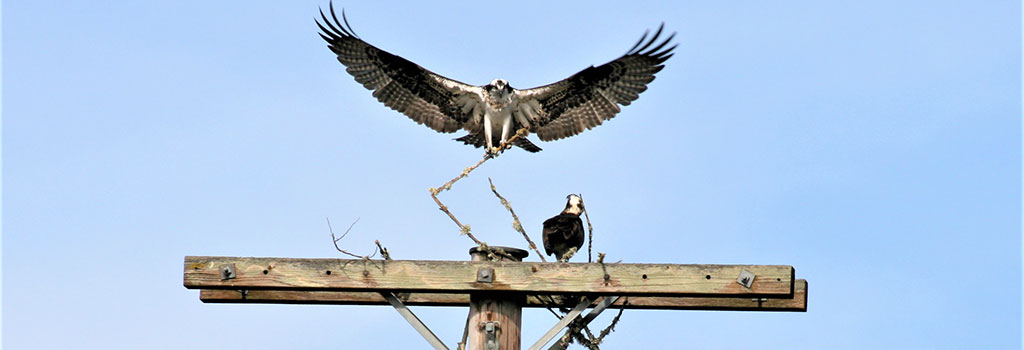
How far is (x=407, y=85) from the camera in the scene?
9.30 metres

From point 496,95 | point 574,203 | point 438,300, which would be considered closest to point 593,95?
point 496,95

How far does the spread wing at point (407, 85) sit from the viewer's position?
29.9 ft

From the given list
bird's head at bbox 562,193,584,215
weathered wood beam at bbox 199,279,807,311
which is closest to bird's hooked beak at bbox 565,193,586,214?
bird's head at bbox 562,193,584,215

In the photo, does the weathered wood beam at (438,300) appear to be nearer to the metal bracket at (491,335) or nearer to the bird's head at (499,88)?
the metal bracket at (491,335)

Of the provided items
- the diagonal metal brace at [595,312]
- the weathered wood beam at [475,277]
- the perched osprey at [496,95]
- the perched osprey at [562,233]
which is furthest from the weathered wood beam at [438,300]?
the perched osprey at [496,95]

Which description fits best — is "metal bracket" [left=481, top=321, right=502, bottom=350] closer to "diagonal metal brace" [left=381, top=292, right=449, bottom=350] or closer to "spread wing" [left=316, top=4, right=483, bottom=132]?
"diagonal metal brace" [left=381, top=292, right=449, bottom=350]

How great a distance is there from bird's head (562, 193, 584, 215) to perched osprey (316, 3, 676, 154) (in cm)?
179

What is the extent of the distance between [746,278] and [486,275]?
3.06ft

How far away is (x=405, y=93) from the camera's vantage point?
9.34m

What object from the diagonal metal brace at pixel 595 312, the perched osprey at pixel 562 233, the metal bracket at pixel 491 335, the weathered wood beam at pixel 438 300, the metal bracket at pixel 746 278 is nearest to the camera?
the metal bracket at pixel 746 278

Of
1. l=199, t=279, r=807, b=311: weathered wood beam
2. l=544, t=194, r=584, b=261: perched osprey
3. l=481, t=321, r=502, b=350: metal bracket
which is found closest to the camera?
l=481, t=321, r=502, b=350: metal bracket

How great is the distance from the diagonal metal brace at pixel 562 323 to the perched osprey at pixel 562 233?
4.85 ft

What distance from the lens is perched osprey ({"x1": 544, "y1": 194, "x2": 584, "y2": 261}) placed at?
665cm

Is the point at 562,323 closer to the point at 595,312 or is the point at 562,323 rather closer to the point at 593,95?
the point at 595,312
